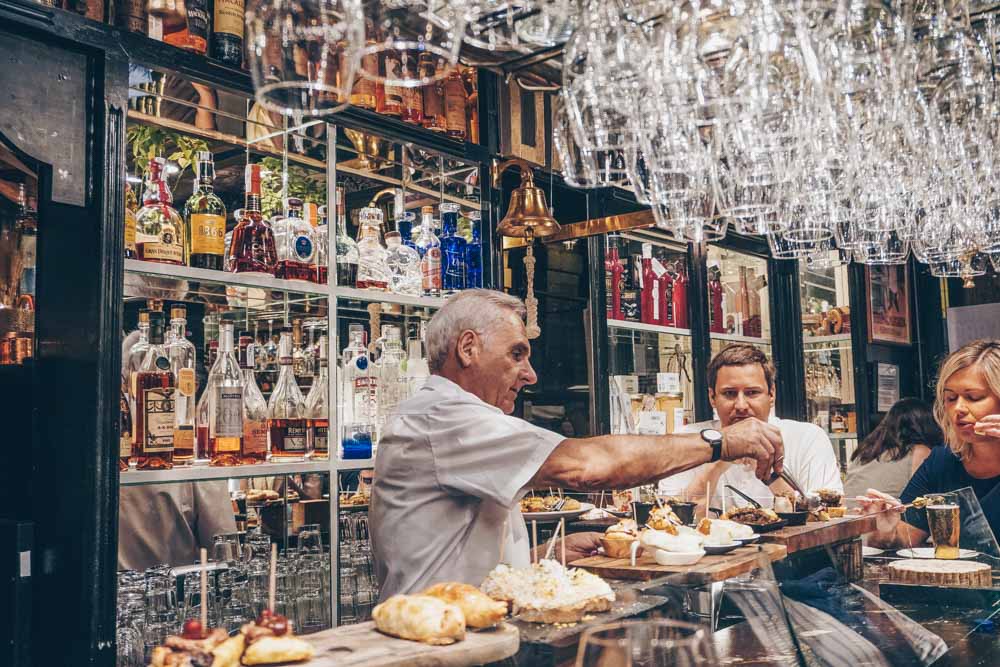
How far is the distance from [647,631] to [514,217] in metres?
1.70

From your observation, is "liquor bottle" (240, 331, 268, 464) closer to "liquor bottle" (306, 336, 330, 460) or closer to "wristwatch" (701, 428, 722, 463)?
"liquor bottle" (306, 336, 330, 460)

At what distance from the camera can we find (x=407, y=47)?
1053 millimetres

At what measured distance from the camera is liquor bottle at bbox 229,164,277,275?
242cm

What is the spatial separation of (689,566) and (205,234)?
4.88 ft

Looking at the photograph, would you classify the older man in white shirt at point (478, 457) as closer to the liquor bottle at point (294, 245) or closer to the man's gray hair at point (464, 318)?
the man's gray hair at point (464, 318)

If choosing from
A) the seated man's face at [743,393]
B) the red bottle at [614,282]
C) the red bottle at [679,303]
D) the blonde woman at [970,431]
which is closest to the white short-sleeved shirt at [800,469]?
the seated man's face at [743,393]

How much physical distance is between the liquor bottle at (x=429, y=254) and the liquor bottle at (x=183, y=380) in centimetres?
81

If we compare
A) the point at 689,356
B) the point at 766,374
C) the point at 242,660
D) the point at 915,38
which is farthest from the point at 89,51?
the point at 689,356

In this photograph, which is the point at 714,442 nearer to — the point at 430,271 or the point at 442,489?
the point at 442,489

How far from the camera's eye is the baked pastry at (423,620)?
3.55 ft

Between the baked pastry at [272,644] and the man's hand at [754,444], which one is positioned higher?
the man's hand at [754,444]

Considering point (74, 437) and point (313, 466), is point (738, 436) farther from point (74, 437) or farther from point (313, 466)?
point (74, 437)

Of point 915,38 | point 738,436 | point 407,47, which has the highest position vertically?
point 915,38

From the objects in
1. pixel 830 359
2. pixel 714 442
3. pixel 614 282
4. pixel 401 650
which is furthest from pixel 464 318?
pixel 830 359
